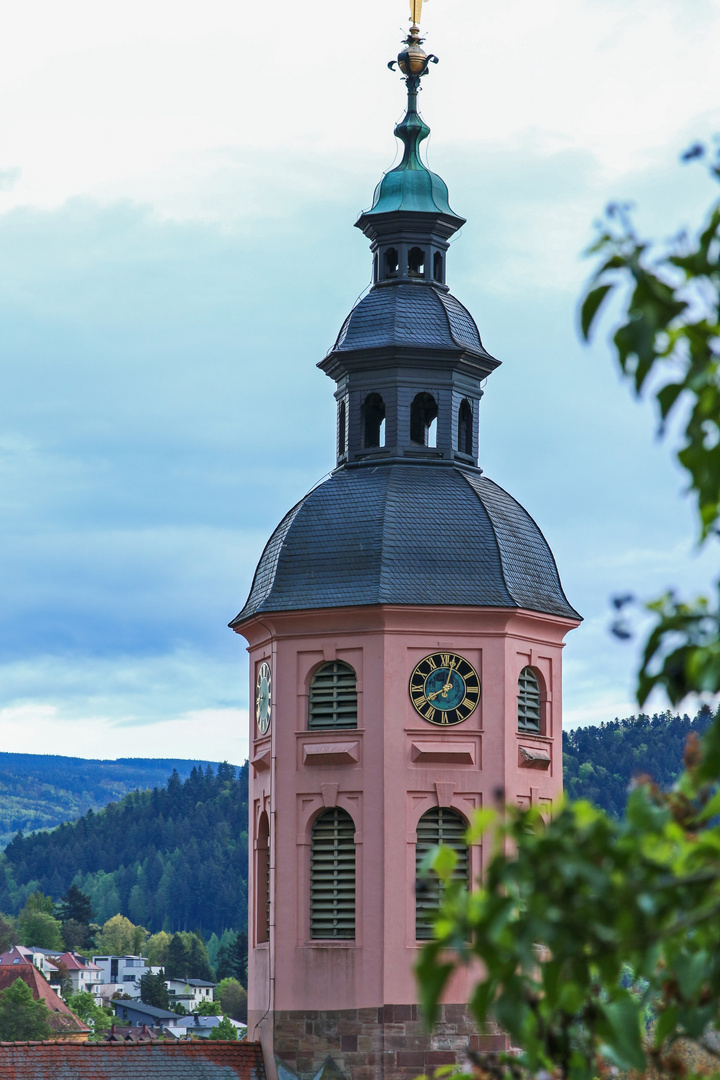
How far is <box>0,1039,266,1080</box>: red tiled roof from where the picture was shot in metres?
31.0

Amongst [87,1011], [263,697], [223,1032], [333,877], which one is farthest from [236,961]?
[333,877]

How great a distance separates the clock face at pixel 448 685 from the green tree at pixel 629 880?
82.0 feet

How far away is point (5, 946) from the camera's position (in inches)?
7608

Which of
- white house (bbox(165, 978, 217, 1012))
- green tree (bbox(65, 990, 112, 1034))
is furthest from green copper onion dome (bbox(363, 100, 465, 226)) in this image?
white house (bbox(165, 978, 217, 1012))

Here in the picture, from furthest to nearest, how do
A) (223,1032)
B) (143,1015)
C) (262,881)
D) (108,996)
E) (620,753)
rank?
(108,996), (620,753), (143,1015), (223,1032), (262,881)

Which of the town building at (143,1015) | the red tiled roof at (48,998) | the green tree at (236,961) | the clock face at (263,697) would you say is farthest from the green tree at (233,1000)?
the clock face at (263,697)

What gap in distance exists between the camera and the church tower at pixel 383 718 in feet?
102

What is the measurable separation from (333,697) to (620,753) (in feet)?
443

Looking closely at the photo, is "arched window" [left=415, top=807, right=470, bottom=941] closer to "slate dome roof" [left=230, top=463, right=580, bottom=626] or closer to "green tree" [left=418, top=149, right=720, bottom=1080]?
"slate dome roof" [left=230, top=463, right=580, bottom=626]

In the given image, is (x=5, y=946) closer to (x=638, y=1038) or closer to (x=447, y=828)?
(x=447, y=828)

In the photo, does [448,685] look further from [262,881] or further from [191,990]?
[191,990]

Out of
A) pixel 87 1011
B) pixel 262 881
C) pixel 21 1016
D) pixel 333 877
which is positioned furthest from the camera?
pixel 87 1011

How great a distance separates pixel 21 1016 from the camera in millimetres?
113188

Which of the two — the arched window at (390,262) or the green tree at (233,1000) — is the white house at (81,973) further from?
the arched window at (390,262)
